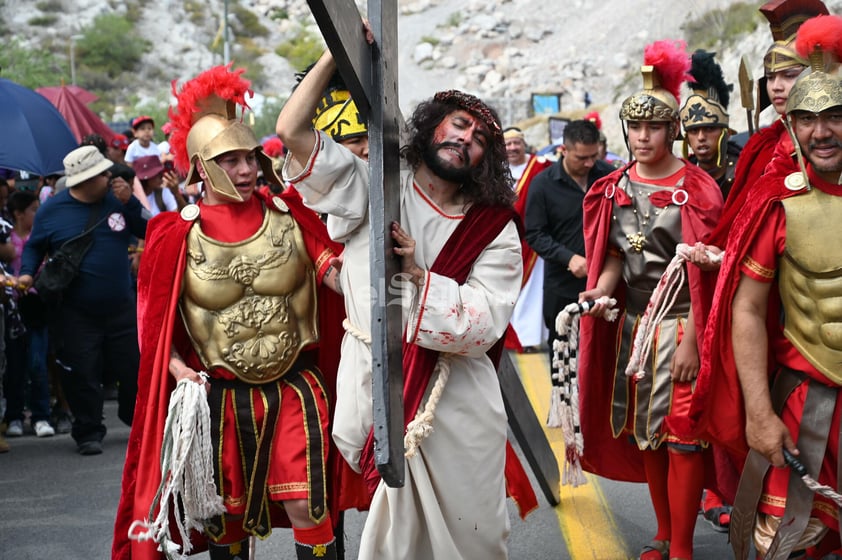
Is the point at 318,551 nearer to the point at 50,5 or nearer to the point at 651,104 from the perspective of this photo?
the point at 651,104

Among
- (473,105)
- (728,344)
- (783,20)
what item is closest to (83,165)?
(473,105)

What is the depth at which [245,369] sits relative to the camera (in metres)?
4.73

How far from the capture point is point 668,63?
560cm

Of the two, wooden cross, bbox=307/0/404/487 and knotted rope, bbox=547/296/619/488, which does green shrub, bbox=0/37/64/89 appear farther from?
wooden cross, bbox=307/0/404/487

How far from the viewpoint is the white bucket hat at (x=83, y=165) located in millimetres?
8039

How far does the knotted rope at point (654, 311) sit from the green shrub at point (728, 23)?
23980mm

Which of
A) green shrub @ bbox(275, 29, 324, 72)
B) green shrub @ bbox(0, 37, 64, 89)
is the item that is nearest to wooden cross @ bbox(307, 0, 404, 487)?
green shrub @ bbox(0, 37, 64, 89)

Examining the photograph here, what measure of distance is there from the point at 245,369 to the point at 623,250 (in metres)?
1.98

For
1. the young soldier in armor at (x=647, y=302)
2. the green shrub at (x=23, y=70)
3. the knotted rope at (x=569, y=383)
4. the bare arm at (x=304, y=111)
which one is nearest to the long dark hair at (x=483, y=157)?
the bare arm at (x=304, y=111)

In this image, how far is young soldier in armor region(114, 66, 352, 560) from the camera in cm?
468

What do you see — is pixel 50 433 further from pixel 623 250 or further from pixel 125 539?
pixel 623 250

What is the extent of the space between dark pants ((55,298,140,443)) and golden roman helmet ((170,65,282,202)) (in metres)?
3.62

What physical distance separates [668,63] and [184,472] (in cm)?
303

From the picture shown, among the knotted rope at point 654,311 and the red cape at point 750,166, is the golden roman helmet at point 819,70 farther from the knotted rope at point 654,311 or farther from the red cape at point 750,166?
the knotted rope at point 654,311
